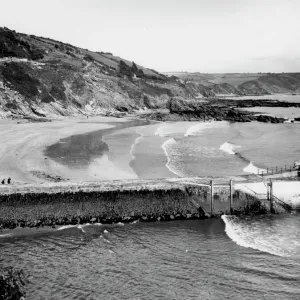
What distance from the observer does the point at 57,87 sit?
81125mm

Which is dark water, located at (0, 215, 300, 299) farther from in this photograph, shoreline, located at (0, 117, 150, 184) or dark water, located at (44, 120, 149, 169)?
dark water, located at (44, 120, 149, 169)

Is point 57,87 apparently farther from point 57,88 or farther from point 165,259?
point 165,259

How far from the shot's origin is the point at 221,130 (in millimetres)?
65875

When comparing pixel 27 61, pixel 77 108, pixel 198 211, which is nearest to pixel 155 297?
pixel 198 211

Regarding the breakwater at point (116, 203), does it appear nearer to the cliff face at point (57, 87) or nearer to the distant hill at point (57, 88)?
the distant hill at point (57, 88)

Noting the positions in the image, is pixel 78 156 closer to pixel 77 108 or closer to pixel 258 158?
pixel 258 158

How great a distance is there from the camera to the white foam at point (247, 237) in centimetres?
1923

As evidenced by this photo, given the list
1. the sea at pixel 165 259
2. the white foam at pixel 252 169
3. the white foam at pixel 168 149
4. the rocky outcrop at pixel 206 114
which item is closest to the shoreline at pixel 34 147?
the white foam at pixel 168 149

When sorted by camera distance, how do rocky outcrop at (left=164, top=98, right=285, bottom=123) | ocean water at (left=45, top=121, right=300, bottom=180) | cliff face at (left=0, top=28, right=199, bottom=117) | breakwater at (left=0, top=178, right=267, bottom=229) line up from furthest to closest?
rocky outcrop at (left=164, top=98, right=285, bottom=123) → cliff face at (left=0, top=28, right=199, bottom=117) → ocean water at (left=45, top=121, right=300, bottom=180) → breakwater at (left=0, top=178, right=267, bottom=229)

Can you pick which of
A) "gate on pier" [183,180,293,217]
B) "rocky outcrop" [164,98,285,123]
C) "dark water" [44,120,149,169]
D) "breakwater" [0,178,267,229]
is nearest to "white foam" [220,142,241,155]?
"dark water" [44,120,149,169]

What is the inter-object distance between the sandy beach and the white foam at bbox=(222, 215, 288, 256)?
10809 mm

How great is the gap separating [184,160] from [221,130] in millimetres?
29096

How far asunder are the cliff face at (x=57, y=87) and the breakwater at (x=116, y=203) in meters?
46.1

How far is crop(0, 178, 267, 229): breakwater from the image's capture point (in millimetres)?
22516
